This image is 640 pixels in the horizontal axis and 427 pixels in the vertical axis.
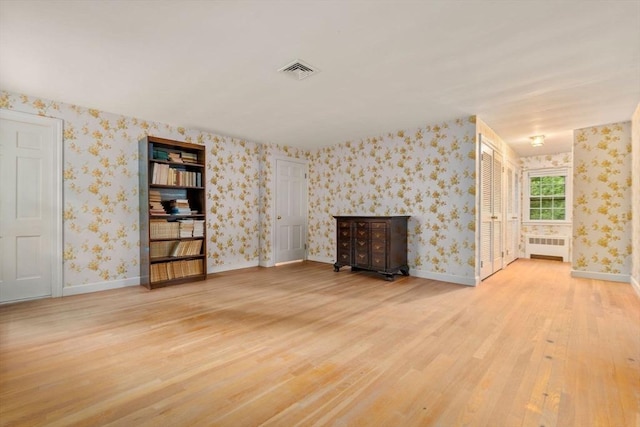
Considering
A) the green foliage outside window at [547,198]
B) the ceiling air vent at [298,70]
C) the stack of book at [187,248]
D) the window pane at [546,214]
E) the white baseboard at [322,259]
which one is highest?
the ceiling air vent at [298,70]

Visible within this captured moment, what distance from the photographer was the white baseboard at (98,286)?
3.64 meters

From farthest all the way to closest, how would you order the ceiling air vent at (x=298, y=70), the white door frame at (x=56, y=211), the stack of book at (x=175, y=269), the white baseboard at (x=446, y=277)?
the white baseboard at (x=446, y=277), the stack of book at (x=175, y=269), the white door frame at (x=56, y=211), the ceiling air vent at (x=298, y=70)

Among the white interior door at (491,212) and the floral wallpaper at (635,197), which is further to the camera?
the white interior door at (491,212)

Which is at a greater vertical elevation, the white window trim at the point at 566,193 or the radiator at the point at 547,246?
the white window trim at the point at 566,193

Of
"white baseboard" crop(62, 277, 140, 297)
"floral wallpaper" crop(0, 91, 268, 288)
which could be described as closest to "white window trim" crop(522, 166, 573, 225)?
"floral wallpaper" crop(0, 91, 268, 288)

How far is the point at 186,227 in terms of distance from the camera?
14.1ft

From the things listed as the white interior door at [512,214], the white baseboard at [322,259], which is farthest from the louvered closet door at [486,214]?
the white baseboard at [322,259]

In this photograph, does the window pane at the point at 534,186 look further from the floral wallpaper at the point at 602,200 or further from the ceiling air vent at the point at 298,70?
the ceiling air vent at the point at 298,70

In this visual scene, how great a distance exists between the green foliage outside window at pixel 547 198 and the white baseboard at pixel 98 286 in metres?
7.92

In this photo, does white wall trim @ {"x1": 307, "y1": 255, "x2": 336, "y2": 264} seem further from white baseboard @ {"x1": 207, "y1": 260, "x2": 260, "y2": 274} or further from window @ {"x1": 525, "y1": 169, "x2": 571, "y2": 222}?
window @ {"x1": 525, "y1": 169, "x2": 571, "y2": 222}

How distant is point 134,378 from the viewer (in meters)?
1.80

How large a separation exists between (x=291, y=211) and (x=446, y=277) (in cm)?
312

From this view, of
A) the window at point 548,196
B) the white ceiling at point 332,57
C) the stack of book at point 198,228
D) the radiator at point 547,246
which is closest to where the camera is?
the white ceiling at point 332,57

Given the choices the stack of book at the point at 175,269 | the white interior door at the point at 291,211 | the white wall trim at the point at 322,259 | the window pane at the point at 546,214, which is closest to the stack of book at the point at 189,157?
the stack of book at the point at 175,269
